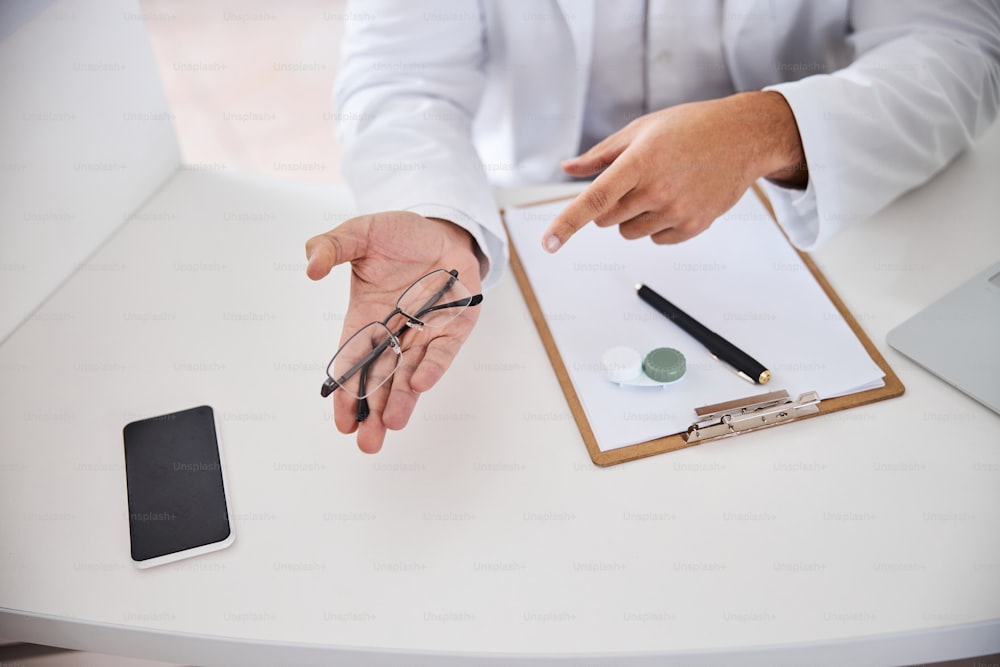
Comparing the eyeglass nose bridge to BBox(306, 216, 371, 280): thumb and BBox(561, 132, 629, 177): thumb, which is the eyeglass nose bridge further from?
BBox(561, 132, 629, 177): thumb

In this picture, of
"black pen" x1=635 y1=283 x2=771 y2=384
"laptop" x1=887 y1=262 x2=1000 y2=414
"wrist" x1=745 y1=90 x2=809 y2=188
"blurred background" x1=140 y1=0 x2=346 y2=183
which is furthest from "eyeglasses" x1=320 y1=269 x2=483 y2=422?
"blurred background" x1=140 y1=0 x2=346 y2=183

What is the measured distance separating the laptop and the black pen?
0.72 ft

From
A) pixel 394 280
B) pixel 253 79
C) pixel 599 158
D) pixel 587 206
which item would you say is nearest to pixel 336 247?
pixel 394 280

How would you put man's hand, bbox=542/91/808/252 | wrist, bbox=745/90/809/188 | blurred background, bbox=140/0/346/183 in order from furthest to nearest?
blurred background, bbox=140/0/346/183 < wrist, bbox=745/90/809/188 < man's hand, bbox=542/91/808/252

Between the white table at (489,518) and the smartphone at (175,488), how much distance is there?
18mm

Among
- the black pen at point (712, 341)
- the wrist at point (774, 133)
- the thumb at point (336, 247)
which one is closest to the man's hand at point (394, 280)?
the thumb at point (336, 247)

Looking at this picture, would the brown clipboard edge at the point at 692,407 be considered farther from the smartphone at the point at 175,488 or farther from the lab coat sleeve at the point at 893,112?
the smartphone at the point at 175,488

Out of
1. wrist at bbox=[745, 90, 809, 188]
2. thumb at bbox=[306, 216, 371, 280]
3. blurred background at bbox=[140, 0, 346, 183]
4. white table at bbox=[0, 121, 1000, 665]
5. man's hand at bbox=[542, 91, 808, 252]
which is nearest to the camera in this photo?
white table at bbox=[0, 121, 1000, 665]

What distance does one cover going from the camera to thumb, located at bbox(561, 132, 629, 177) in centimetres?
114

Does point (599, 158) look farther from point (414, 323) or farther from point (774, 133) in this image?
point (414, 323)

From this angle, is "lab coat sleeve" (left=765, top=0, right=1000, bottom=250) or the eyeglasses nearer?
the eyeglasses

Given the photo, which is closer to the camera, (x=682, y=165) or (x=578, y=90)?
(x=682, y=165)

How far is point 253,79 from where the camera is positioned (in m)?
3.11

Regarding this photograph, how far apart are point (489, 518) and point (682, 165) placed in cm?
57
